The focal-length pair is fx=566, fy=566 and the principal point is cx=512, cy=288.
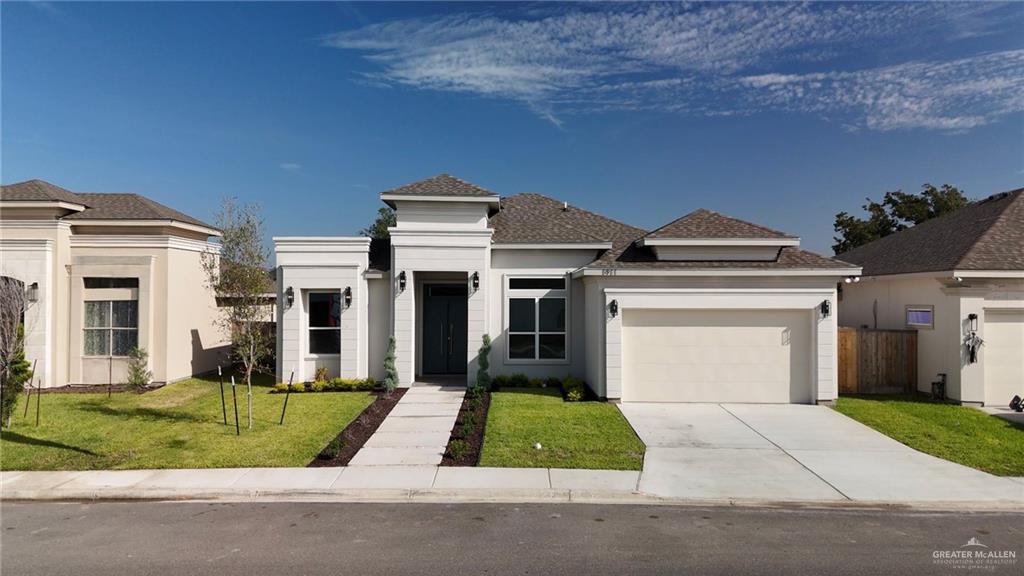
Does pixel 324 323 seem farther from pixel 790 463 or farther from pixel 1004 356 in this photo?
pixel 1004 356

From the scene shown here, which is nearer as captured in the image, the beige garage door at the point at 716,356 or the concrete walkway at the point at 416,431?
the concrete walkway at the point at 416,431

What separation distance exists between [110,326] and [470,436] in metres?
11.5

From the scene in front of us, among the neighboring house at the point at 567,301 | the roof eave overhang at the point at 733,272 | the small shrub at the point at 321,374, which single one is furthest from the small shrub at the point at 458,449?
the small shrub at the point at 321,374

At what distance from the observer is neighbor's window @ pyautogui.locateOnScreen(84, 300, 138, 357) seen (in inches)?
602

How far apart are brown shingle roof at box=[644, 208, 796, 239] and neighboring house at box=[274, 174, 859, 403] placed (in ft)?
0.17

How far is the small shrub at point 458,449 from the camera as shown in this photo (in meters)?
9.03

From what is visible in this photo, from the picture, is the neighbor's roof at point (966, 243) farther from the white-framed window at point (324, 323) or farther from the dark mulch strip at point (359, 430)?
the white-framed window at point (324, 323)

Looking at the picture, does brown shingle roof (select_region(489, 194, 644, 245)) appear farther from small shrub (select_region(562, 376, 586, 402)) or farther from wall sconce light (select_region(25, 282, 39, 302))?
wall sconce light (select_region(25, 282, 39, 302))

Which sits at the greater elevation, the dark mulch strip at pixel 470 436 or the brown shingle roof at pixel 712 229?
the brown shingle roof at pixel 712 229

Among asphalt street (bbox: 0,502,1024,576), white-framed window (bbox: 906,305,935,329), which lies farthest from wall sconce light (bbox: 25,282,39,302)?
white-framed window (bbox: 906,305,935,329)

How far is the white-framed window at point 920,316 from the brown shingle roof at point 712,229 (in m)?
4.22

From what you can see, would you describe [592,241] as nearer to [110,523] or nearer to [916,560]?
[916,560]

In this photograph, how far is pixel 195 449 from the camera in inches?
368

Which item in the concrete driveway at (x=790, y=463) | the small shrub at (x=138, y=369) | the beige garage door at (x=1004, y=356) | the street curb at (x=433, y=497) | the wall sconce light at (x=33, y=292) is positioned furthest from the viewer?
the wall sconce light at (x=33, y=292)
